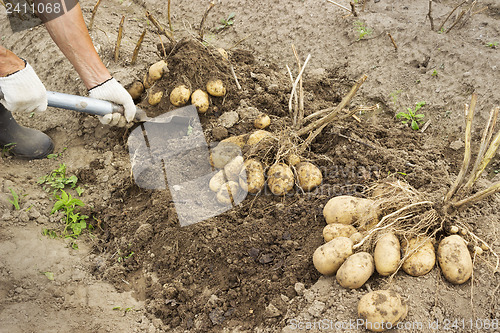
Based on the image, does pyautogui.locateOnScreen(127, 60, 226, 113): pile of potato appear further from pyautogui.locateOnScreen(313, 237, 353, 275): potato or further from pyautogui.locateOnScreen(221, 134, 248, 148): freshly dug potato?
pyautogui.locateOnScreen(313, 237, 353, 275): potato

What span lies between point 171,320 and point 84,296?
501mm

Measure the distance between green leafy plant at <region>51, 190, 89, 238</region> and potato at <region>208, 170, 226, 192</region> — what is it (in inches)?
34.9

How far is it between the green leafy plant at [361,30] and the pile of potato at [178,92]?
1.57 m

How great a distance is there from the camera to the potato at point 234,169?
2.49 meters

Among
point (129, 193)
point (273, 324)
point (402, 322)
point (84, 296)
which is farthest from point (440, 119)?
point (84, 296)

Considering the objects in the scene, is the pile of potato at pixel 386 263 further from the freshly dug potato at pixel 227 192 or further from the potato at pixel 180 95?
the potato at pixel 180 95

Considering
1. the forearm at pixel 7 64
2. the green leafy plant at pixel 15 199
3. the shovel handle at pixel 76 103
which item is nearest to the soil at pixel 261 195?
the green leafy plant at pixel 15 199

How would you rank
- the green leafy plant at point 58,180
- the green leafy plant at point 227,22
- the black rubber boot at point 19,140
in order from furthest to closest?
the green leafy plant at point 227,22, the black rubber boot at point 19,140, the green leafy plant at point 58,180

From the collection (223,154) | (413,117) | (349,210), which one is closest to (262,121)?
(223,154)

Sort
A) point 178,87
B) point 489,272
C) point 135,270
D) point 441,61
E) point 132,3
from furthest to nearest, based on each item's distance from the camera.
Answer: point 132,3 → point 441,61 → point 178,87 → point 135,270 → point 489,272

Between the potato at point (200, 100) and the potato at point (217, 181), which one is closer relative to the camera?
the potato at point (217, 181)

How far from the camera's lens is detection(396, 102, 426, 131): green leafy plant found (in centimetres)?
308

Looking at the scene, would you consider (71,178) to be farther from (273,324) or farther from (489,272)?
(489,272)

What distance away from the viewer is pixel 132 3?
4.91 meters
